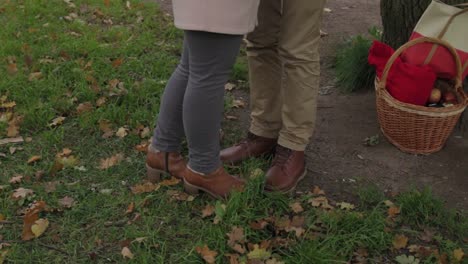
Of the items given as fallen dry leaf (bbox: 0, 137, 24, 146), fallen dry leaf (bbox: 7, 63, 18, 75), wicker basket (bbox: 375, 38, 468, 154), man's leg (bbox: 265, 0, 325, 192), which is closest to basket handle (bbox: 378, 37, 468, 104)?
wicker basket (bbox: 375, 38, 468, 154)

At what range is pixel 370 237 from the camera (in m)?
2.47

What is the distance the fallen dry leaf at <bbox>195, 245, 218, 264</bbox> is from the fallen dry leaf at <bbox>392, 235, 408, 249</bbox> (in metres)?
0.80

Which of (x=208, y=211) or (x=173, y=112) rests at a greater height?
(x=173, y=112)

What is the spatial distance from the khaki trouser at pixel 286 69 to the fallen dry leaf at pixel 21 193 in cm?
121

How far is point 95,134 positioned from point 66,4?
8.33 ft

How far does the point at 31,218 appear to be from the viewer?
2.59m

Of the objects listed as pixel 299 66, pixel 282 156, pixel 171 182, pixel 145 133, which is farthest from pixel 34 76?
pixel 299 66

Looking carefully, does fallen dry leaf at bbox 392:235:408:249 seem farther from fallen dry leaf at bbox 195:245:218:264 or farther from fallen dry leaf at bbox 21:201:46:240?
fallen dry leaf at bbox 21:201:46:240

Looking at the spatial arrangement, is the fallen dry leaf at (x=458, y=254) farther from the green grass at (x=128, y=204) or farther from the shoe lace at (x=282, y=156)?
the shoe lace at (x=282, y=156)

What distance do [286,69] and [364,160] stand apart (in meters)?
0.77

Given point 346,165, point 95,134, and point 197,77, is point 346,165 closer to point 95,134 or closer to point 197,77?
point 197,77

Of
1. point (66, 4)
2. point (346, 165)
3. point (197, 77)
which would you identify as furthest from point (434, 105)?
point (66, 4)

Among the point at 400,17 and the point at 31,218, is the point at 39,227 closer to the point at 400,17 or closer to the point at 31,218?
the point at 31,218

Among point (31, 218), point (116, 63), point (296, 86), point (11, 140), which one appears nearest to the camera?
point (31, 218)
